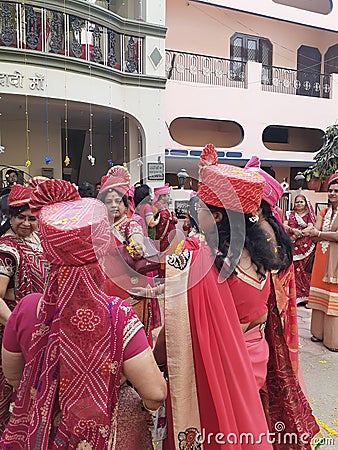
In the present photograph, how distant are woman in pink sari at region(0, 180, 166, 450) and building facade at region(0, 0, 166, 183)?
14.9ft

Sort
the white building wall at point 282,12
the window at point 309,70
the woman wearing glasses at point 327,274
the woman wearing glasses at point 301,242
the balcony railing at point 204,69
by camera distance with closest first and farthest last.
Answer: the woman wearing glasses at point 327,274 < the woman wearing glasses at point 301,242 < the balcony railing at point 204,69 < the white building wall at point 282,12 < the window at point 309,70

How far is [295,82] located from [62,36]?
7.49m

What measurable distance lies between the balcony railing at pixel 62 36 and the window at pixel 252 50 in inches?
191

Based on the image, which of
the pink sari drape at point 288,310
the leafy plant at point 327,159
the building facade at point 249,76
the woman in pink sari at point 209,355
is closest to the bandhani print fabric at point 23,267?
the woman in pink sari at point 209,355

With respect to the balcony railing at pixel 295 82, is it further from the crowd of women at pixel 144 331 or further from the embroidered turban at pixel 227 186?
the embroidered turban at pixel 227 186

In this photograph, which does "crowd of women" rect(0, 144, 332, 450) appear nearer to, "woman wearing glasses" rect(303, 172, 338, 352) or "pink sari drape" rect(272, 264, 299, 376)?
"pink sari drape" rect(272, 264, 299, 376)

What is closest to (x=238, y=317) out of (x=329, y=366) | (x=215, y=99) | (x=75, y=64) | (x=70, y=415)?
(x=70, y=415)

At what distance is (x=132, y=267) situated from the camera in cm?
194

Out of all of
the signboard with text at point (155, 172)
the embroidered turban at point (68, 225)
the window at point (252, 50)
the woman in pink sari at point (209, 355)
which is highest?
the window at point (252, 50)

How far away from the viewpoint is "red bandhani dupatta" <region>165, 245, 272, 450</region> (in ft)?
4.75

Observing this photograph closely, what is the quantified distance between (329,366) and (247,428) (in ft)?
7.61

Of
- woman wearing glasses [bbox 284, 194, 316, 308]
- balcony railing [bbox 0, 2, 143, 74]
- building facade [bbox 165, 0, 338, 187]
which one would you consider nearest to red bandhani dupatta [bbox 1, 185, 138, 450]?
woman wearing glasses [bbox 284, 194, 316, 308]

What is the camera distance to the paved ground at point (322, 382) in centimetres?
259

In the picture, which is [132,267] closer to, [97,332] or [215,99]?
[97,332]
